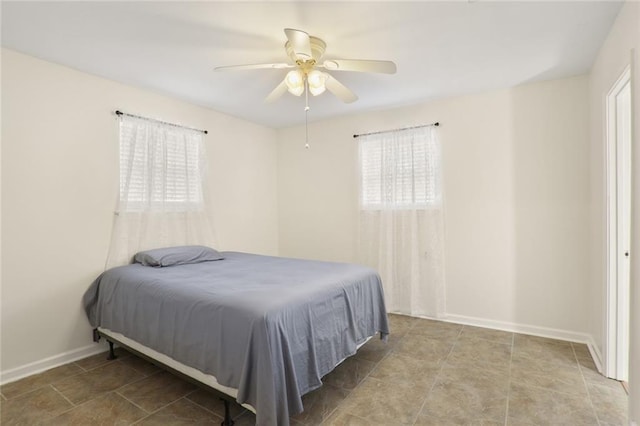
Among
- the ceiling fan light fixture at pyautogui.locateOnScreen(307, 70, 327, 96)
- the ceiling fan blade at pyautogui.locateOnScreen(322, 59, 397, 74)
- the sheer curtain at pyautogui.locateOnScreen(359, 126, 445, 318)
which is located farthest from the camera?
the sheer curtain at pyautogui.locateOnScreen(359, 126, 445, 318)

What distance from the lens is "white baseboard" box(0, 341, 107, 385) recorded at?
95.4 inches

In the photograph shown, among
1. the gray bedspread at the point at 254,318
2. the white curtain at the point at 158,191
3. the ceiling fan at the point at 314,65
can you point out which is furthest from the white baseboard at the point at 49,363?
the ceiling fan at the point at 314,65

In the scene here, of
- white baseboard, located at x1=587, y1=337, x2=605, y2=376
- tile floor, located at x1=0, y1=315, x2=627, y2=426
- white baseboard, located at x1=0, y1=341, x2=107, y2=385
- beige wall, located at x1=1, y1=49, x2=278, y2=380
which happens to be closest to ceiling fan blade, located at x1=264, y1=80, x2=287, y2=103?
beige wall, located at x1=1, y1=49, x2=278, y2=380

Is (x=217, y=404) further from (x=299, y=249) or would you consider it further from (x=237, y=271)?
(x=299, y=249)

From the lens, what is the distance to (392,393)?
7.30 ft

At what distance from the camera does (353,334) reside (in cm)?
241

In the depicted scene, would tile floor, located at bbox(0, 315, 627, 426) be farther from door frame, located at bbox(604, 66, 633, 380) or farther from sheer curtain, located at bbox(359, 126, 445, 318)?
sheer curtain, located at bbox(359, 126, 445, 318)

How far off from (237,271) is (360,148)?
227 centimetres

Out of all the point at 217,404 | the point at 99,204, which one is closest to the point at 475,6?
the point at 217,404

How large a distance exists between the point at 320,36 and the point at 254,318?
1.90 m

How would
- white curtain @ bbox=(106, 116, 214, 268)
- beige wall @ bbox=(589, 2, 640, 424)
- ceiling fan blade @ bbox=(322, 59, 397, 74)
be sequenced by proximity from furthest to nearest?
white curtain @ bbox=(106, 116, 214, 268) → ceiling fan blade @ bbox=(322, 59, 397, 74) → beige wall @ bbox=(589, 2, 640, 424)

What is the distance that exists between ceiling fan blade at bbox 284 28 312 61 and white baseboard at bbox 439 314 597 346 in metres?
3.10

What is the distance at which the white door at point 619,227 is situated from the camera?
7.41ft

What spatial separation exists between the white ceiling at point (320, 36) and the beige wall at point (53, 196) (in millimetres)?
236
